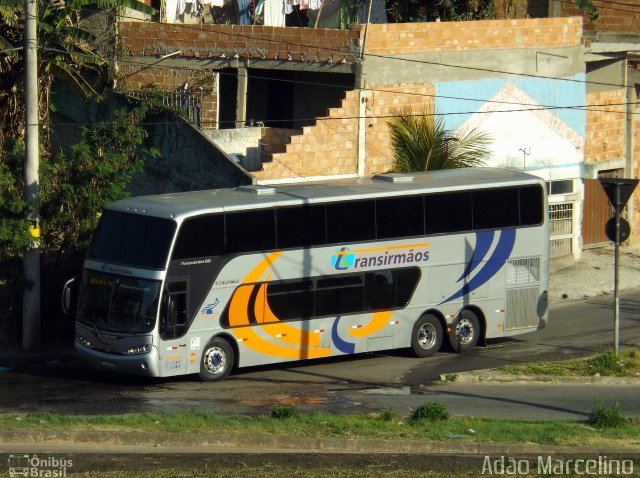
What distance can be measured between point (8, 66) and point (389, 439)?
18299mm

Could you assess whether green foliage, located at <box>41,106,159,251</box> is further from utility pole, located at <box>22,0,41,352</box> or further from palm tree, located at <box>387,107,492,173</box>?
palm tree, located at <box>387,107,492,173</box>

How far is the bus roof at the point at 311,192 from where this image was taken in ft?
65.9

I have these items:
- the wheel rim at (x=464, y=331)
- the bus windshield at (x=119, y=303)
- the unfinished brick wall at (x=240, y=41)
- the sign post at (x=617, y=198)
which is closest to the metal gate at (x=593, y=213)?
the unfinished brick wall at (x=240, y=41)

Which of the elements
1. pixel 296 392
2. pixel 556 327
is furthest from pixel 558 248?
pixel 296 392

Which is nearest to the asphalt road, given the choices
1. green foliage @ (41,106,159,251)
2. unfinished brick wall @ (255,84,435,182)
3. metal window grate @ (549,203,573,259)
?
green foliage @ (41,106,159,251)

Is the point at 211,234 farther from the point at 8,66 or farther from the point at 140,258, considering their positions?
the point at 8,66

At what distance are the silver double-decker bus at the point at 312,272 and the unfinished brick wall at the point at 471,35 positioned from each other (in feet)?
18.7

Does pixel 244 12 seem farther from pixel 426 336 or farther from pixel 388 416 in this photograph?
pixel 388 416

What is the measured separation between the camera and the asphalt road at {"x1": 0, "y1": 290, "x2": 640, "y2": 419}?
1788 cm

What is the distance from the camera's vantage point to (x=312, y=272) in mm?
21281

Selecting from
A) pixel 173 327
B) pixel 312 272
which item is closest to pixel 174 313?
pixel 173 327

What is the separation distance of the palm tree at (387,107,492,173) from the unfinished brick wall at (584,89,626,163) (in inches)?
205

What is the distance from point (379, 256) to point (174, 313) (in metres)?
4.36

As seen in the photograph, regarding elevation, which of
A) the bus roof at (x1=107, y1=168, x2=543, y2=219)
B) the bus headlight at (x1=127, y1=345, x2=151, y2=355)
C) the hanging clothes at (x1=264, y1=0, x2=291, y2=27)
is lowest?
the bus headlight at (x1=127, y1=345, x2=151, y2=355)
